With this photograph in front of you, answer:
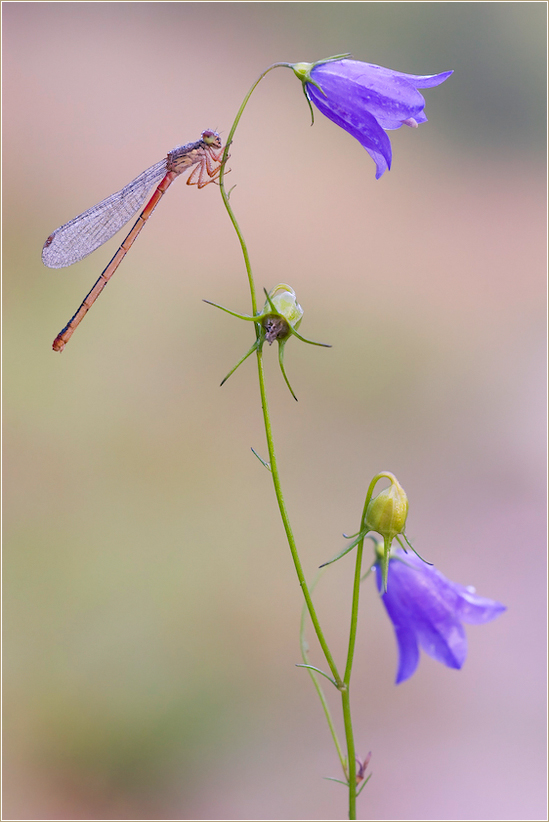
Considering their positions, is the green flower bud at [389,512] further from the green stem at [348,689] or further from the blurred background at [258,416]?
the blurred background at [258,416]

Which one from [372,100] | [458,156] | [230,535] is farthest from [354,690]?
[458,156]

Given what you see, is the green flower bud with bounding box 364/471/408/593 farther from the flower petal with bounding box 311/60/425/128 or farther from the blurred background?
the blurred background

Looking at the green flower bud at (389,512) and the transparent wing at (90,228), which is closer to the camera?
the green flower bud at (389,512)

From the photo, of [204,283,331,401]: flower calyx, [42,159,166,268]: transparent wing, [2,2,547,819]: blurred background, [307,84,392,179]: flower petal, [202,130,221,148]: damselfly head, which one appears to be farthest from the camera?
[2,2,547,819]: blurred background

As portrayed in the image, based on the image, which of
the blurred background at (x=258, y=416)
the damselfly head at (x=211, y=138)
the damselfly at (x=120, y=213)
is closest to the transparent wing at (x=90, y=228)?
the damselfly at (x=120, y=213)

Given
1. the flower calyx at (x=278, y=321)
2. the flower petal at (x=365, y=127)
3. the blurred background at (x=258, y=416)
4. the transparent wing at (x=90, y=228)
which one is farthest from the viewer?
the blurred background at (x=258, y=416)

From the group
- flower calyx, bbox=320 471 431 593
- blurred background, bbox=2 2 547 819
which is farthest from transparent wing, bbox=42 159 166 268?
blurred background, bbox=2 2 547 819

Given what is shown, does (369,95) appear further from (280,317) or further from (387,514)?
(387,514)
